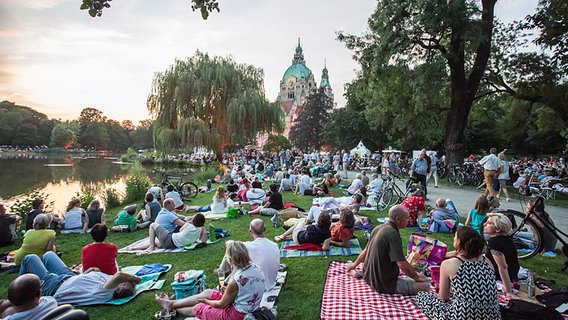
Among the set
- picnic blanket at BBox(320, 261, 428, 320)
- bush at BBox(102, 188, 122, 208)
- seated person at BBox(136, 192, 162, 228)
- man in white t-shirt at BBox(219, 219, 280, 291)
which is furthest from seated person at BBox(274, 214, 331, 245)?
bush at BBox(102, 188, 122, 208)

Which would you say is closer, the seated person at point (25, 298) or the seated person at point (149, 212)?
the seated person at point (25, 298)

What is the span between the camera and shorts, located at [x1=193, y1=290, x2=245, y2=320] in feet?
10.8

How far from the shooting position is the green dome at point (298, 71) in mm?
111000

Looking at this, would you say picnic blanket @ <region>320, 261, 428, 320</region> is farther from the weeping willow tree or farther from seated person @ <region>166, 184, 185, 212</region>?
the weeping willow tree

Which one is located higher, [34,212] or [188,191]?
[34,212]

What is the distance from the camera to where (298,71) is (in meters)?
112

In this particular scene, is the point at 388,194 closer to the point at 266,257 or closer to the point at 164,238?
the point at 164,238

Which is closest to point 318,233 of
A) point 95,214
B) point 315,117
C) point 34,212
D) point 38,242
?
point 38,242

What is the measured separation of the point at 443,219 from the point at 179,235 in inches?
223

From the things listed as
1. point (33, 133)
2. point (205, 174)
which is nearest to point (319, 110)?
point (205, 174)

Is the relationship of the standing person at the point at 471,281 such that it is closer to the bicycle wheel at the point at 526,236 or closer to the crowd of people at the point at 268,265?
the crowd of people at the point at 268,265

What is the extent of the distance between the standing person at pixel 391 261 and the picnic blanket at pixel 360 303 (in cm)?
13

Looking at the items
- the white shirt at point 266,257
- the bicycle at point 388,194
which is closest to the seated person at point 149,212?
the white shirt at point 266,257

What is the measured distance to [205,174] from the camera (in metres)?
20.9
